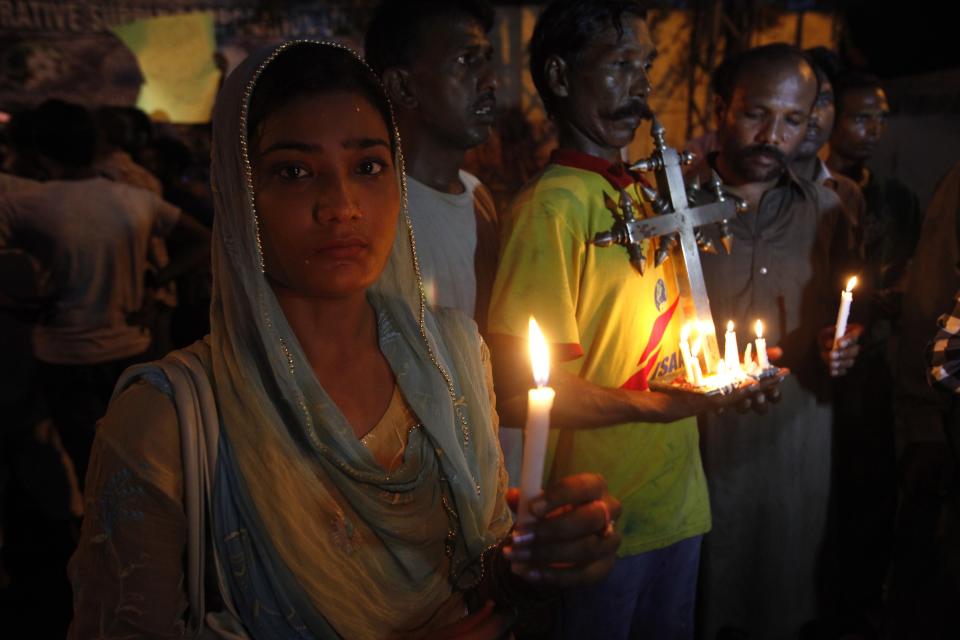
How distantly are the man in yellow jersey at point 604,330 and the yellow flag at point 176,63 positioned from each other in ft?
22.4

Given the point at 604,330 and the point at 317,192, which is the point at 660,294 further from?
the point at 317,192

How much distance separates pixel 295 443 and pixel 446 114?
1.74 meters

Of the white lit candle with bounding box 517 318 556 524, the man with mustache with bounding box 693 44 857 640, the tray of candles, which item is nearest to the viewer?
the white lit candle with bounding box 517 318 556 524

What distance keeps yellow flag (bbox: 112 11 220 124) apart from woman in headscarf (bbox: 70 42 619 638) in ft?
24.5

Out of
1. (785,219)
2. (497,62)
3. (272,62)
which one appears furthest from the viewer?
(497,62)

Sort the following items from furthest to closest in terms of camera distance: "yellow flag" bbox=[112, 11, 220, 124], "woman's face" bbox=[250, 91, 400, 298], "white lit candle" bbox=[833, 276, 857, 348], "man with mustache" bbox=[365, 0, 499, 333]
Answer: "yellow flag" bbox=[112, 11, 220, 124] < "man with mustache" bbox=[365, 0, 499, 333] < "white lit candle" bbox=[833, 276, 857, 348] < "woman's face" bbox=[250, 91, 400, 298]

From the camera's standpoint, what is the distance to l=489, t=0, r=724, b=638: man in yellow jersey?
6.89 feet

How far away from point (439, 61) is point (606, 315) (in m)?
1.25

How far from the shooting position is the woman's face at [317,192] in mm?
1320

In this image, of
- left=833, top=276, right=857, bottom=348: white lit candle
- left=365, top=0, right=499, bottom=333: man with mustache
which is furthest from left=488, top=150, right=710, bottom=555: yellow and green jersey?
left=833, top=276, right=857, bottom=348: white lit candle

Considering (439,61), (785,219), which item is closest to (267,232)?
(439,61)

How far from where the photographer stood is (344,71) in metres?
1.38

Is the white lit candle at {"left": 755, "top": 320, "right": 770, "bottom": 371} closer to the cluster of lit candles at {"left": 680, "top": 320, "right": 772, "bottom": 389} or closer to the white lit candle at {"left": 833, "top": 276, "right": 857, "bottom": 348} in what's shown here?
the cluster of lit candles at {"left": 680, "top": 320, "right": 772, "bottom": 389}

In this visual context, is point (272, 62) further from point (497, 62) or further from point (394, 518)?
point (497, 62)
